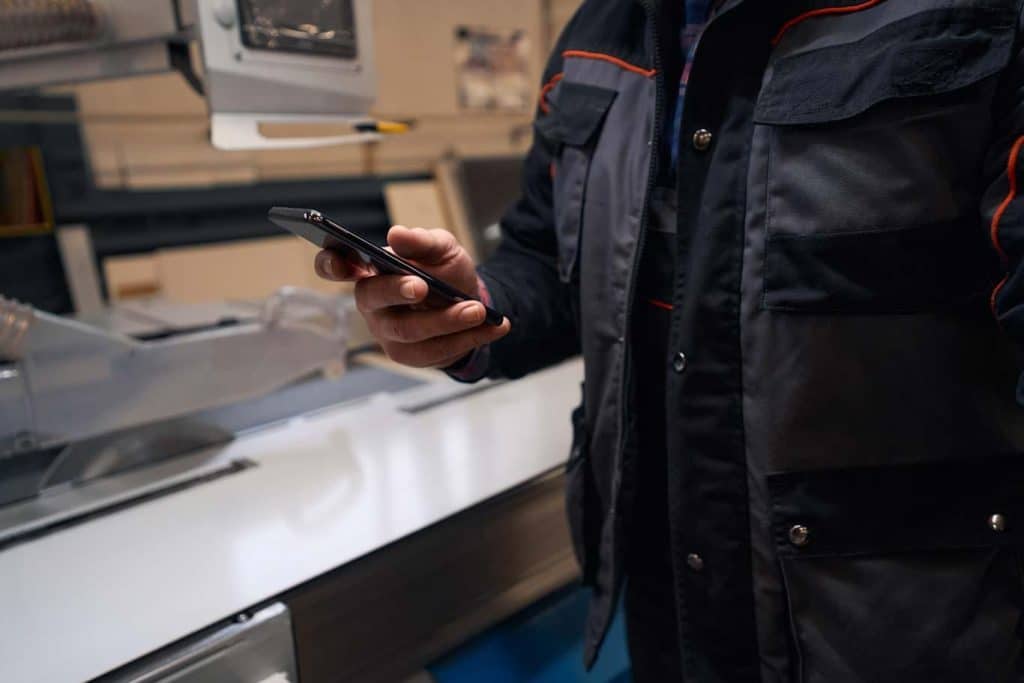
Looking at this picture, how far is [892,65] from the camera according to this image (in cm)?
55

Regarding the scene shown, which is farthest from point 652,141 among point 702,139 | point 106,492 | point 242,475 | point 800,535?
point 106,492

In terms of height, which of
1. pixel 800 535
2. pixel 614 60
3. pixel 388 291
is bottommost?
pixel 800 535

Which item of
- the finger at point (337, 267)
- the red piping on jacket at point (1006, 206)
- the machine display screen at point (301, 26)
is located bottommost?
the finger at point (337, 267)

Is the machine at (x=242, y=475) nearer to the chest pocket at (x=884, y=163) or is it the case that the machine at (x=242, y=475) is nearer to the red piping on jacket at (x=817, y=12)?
the chest pocket at (x=884, y=163)

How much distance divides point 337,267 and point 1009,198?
56 centimetres

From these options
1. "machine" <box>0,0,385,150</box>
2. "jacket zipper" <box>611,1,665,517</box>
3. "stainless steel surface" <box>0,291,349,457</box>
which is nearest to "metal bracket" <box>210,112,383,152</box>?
"machine" <box>0,0,385,150</box>

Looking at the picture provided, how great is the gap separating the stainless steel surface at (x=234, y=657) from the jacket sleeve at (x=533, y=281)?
1.19ft

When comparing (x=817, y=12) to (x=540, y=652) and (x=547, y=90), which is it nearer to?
(x=547, y=90)

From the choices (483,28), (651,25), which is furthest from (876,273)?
(483,28)

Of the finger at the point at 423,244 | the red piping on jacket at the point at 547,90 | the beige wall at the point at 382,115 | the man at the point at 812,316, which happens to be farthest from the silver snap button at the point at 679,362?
the beige wall at the point at 382,115

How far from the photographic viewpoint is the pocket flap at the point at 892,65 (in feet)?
1.70

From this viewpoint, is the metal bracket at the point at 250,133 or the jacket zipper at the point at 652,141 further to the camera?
the metal bracket at the point at 250,133

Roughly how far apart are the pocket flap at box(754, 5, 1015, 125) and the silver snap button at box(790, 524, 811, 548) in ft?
1.18

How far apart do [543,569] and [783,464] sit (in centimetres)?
48
